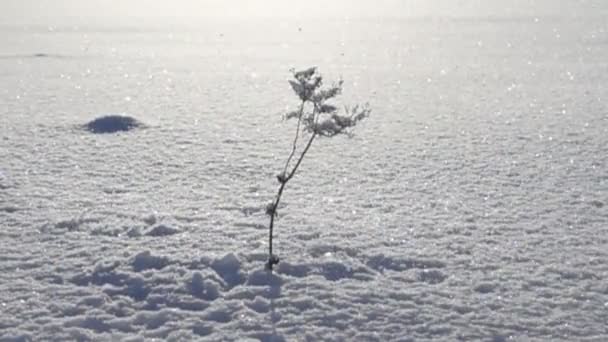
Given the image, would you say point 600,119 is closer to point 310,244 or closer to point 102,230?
point 310,244

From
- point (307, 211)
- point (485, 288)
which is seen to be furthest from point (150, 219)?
point (485, 288)

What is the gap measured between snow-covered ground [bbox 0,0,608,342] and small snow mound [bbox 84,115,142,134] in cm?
32

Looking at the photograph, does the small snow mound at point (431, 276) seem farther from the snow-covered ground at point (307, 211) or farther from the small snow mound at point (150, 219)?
the small snow mound at point (150, 219)

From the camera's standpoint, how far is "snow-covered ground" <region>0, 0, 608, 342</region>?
6605 mm

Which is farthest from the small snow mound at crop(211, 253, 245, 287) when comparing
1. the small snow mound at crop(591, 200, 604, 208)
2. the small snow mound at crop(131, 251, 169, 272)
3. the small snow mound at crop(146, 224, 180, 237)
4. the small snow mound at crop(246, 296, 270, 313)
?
the small snow mound at crop(591, 200, 604, 208)

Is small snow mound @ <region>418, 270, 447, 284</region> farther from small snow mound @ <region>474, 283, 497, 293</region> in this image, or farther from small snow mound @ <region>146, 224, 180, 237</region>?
small snow mound @ <region>146, 224, 180, 237</region>

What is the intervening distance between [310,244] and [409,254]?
1.27 meters

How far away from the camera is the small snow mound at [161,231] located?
8625mm

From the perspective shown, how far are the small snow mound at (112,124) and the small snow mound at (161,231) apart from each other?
6.43m

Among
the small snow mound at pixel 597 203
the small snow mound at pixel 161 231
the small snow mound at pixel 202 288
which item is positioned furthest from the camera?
the small snow mound at pixel 597 203

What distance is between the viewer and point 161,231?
869cm

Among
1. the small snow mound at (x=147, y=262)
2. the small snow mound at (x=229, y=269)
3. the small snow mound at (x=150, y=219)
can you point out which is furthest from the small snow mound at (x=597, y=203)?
the small snow mound at (x=150, y=219)

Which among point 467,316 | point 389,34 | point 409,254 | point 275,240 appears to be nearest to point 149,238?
point 275,240

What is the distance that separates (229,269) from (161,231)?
1.60m
